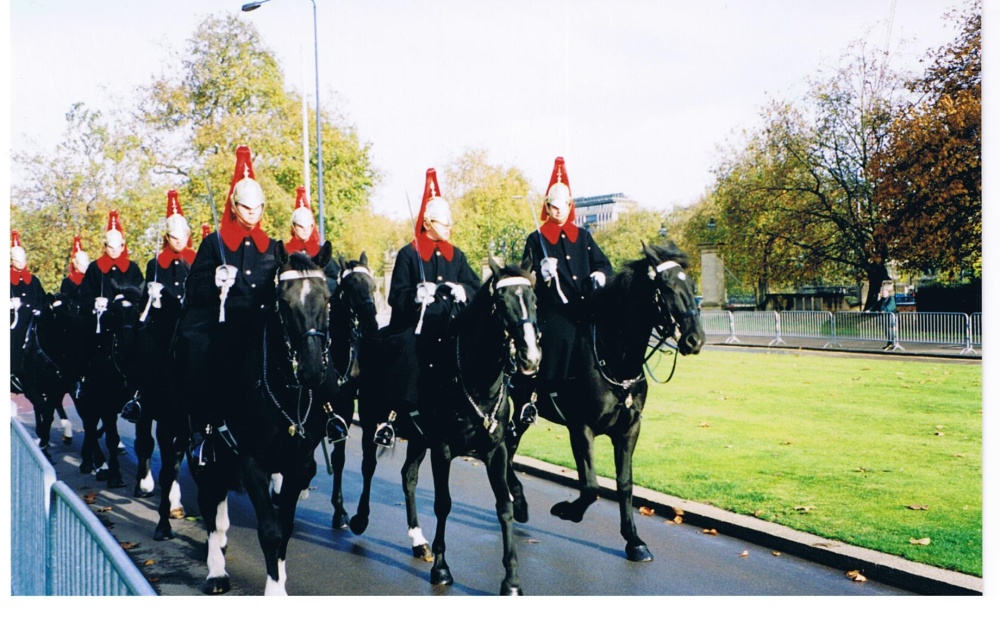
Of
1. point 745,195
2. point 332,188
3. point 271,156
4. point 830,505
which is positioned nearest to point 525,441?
point 830,505

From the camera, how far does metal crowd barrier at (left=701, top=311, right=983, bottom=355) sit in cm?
1069

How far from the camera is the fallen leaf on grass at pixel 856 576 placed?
593 cm

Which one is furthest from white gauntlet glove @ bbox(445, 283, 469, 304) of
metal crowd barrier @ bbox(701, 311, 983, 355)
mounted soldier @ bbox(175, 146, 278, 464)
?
metal crowd barrier @ bbox(701, 311, 983, 355)

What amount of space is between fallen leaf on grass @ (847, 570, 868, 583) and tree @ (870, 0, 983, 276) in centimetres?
350

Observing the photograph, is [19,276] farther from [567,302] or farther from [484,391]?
[484,391]

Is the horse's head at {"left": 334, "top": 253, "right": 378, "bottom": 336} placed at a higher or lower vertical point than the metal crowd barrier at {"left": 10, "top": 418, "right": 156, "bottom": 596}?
higher

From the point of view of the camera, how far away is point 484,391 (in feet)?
19.3

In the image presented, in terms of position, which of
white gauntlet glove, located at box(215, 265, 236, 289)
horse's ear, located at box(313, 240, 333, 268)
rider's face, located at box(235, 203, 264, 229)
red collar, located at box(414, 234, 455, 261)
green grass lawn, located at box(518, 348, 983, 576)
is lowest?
green grass lawn, located at box(518, 348, 983, 576)

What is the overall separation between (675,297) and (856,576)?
215 centimetres

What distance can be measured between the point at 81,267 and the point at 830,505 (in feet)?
28.6

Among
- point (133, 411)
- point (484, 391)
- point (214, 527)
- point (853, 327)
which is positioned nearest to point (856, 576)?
point (484, 391)

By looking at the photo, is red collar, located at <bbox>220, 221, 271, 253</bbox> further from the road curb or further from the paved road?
the road curb

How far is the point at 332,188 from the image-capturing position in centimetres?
2270

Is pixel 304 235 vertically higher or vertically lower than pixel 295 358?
higher
